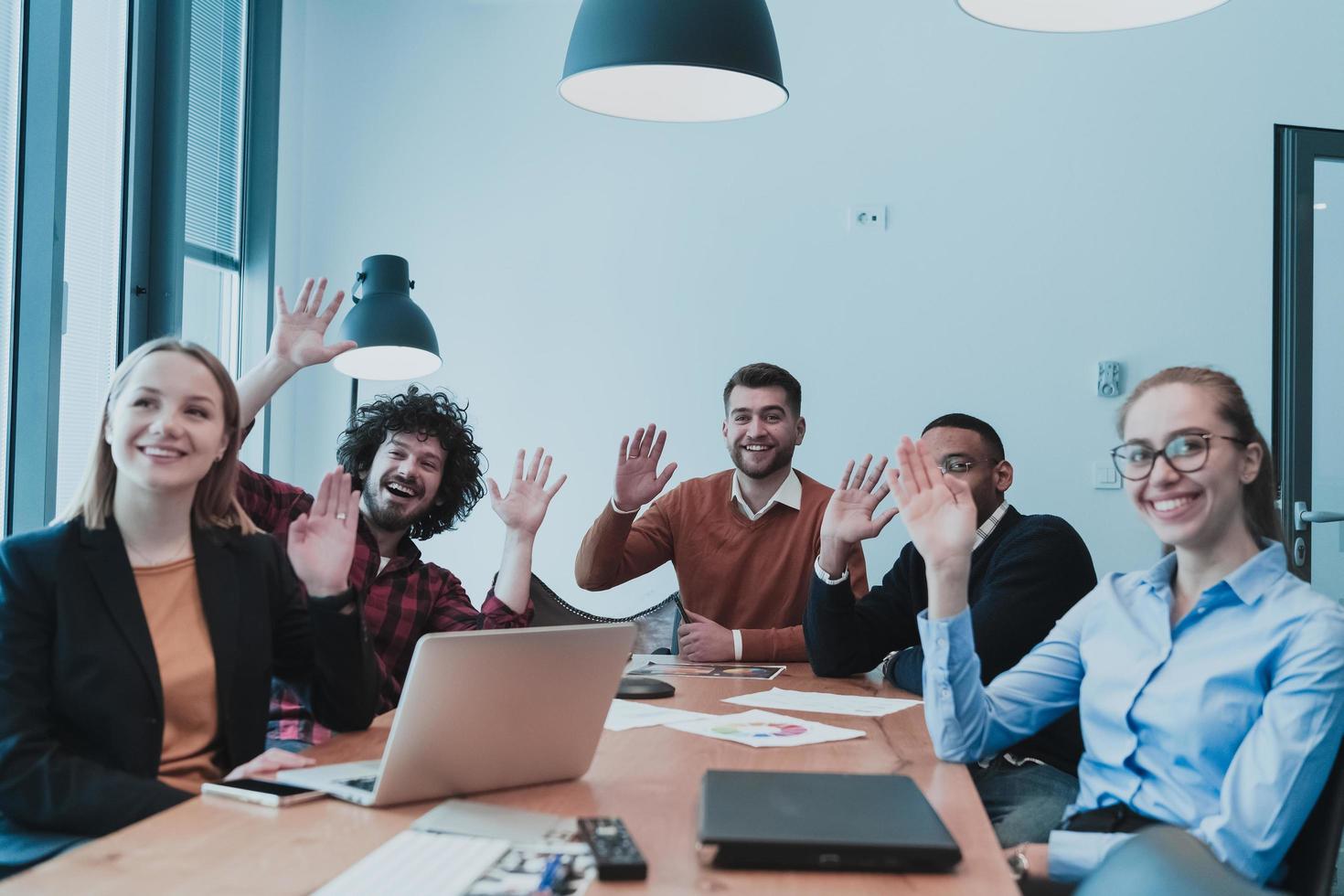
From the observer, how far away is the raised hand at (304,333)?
2.63 metres

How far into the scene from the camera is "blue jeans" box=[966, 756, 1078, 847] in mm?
1954

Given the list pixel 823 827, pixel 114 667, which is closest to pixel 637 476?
pixel 114 667

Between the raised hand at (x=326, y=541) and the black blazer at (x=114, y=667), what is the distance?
0.15 ft

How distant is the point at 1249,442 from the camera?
1.71 m

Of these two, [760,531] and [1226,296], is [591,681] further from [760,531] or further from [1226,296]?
[1226,296]

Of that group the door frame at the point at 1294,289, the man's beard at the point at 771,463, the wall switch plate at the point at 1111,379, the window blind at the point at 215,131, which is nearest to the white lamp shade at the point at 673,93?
the man's beard at the point at 771,463

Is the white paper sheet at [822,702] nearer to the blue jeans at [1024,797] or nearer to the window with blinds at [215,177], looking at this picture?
the blue jeans at [1024,797]

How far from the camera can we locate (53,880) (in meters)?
1.11

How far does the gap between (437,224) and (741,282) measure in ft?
3.89

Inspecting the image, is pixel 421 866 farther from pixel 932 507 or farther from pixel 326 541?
pixel 932 507

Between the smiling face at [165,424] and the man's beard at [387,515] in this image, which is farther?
the man's beard at [387,515]

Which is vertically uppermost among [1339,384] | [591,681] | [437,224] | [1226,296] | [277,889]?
[437,224]

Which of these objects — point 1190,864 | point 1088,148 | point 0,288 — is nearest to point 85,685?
point 1190,864

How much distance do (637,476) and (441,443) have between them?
25.5 inches
